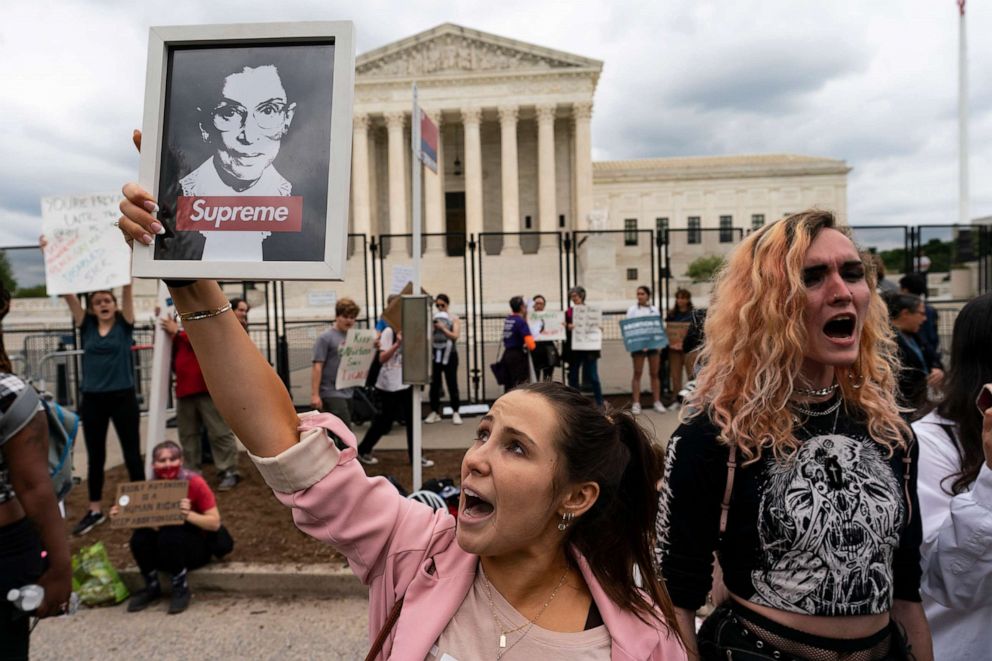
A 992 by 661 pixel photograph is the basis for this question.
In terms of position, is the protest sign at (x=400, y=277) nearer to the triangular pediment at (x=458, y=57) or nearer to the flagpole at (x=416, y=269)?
the flagpole at (x=416, y=269)

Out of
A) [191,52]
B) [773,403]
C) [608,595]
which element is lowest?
[608,595]

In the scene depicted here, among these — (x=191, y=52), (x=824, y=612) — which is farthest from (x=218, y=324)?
(x=824, y=612)

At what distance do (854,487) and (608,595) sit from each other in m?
0.78

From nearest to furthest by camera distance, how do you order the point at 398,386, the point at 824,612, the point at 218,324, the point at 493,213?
the point at 218,324, the point at 824,612, the point at 398,386, the point at 493,213

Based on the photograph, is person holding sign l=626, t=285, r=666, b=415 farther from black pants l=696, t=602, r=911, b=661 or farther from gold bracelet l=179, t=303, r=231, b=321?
gold bracelet l=179, t=303, r=231, b=321

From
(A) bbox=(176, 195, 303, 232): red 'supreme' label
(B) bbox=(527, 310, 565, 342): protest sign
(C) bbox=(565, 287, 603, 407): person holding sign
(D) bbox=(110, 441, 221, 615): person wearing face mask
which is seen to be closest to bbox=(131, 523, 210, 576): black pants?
(D) bbox=(110, 441, 221, 615): person wearing face mask

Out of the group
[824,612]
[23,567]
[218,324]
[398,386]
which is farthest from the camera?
[398,386]

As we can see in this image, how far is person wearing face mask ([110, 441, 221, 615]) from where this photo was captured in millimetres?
4527

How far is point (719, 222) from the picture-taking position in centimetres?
6831

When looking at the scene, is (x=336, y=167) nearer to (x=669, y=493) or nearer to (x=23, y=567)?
(x=669, y=493)

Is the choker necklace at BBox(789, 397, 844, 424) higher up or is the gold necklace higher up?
the choker necklace at BBox(789, 397, 844, 424)

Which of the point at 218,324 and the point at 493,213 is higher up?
the point at 493,213

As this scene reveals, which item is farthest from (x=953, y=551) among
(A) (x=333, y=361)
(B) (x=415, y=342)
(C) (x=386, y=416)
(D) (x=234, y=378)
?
(A) (x=333, y=361)

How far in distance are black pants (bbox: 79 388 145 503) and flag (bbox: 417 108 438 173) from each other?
11.6 feet
